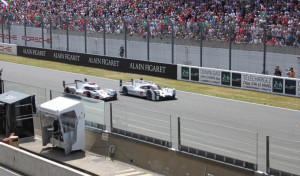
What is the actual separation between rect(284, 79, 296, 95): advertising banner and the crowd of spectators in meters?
2.32

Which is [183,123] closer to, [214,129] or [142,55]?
[214,129]

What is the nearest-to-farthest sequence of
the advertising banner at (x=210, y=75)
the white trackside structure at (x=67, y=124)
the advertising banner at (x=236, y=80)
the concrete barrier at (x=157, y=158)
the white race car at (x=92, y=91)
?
the concrete barrier at (x=157, y=158) → the white trackside structure at (x=67, y=124) → the white race car at (x=92, y=91) → the advertising banner at (x=236, y=80) → the advertising banner at (x=210, y=75)

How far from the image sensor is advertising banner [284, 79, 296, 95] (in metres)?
27.5

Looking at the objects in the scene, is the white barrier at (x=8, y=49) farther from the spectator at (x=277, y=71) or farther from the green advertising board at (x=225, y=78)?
the spectator at (x=277, y=71)

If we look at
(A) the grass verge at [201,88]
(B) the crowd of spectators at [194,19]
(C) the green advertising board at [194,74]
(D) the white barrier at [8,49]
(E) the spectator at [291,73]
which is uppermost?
(B) the crowd of spectators at [194,19]

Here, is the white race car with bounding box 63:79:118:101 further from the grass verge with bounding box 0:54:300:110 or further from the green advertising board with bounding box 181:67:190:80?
the green advertising board with bounding box 181:67:190:80

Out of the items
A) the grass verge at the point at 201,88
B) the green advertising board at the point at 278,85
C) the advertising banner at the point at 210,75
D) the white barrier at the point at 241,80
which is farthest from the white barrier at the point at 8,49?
the green advertising board at the point at 278,85

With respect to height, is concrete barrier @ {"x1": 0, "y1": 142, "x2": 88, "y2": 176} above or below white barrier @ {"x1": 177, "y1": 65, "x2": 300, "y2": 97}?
below

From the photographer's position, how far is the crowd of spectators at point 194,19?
29.8 metres

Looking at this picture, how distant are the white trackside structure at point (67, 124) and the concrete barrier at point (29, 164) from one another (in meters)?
2.20

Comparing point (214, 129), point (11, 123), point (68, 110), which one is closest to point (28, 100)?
point (11, 123)

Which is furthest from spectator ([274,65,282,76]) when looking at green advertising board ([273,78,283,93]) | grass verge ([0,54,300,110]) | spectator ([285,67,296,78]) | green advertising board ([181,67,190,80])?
green advertising board ([181,67,190,80])

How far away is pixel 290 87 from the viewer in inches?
1092

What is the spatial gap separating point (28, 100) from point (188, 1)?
27304mm
